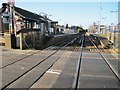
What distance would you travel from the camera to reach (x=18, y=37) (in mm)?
22656

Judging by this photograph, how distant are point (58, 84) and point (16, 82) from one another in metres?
1.46

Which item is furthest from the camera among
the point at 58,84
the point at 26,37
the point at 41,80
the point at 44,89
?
the point at 26,37

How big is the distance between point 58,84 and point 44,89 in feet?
2.65

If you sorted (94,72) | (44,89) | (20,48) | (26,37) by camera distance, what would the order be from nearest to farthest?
(44,89)
(94,72)
(20,48)
(26,37)

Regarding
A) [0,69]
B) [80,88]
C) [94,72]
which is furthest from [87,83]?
[0,69]

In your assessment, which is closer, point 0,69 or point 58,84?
point 58,84

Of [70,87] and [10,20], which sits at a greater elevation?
[10,20]

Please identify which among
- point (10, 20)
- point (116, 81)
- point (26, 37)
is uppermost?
point (10, 20)

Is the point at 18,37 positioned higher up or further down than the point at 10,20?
further down

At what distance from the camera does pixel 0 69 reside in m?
10.9

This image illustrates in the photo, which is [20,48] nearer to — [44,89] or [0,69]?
[0,69]

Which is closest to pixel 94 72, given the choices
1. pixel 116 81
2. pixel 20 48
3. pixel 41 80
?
pixel 116 81

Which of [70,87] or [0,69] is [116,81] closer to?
[70,87]

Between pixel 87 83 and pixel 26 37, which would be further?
pixel 26 37
